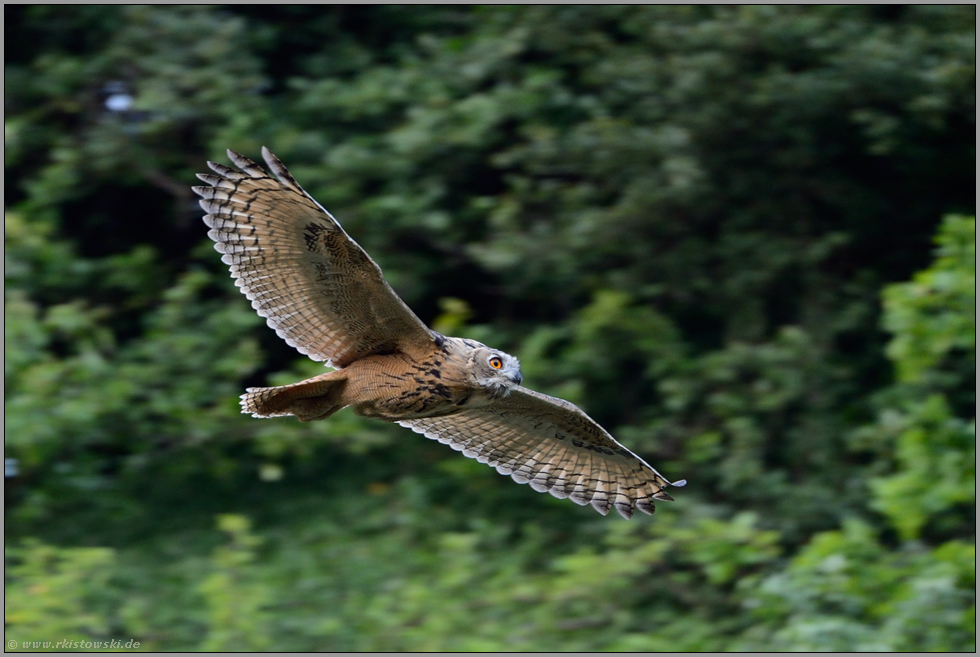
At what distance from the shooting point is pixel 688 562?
17.9ft

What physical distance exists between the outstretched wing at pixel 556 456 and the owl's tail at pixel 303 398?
0.63m

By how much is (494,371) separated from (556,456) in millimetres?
1005

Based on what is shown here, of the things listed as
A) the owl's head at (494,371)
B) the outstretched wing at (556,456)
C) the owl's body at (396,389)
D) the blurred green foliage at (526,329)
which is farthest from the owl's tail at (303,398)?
the blurred green foliage at (526,329)

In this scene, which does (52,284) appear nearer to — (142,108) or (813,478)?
(142,108)

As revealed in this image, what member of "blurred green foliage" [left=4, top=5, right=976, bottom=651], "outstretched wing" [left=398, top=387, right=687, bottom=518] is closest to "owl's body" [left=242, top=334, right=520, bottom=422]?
"outstretched wing" [left=398, top=387, right=687, bottom=518]

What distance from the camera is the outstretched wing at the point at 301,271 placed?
3090 millimetres

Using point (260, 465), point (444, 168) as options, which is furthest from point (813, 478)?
point (260, 465)

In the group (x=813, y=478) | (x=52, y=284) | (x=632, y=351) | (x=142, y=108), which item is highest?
(x=142, y=108)

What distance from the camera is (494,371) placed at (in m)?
3.14

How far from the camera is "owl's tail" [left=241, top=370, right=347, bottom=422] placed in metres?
3.21

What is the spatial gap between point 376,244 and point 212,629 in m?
1.93

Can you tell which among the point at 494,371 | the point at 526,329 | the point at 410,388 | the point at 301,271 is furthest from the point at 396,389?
the point at 526,329

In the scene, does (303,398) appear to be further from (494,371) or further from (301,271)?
(494,371)

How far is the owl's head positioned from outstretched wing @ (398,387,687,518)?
0.75 meters
